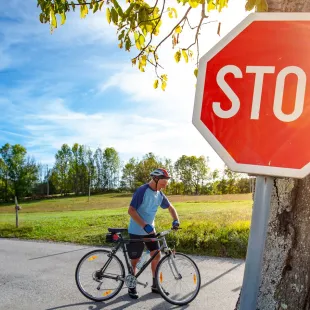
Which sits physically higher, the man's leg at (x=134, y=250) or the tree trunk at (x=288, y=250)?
the tree trunk at (x=288, y=250)

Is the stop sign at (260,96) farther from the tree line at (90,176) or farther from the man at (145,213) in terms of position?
the tree line at (90,176)

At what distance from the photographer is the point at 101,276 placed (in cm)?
588

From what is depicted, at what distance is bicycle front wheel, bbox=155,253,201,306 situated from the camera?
18.6ft

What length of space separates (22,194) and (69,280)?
80.8 meters

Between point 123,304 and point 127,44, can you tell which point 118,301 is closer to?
point 123,304

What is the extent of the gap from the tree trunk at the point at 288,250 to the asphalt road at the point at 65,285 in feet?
13.8

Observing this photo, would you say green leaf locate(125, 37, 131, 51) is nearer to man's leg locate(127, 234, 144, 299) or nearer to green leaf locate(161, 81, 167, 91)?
green leaf locate(161, 81, 167, 91)

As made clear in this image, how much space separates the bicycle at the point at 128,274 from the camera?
5.68m

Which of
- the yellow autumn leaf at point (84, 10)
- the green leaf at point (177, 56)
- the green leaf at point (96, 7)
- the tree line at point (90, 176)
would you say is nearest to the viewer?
the green leaf at point (96, 7)

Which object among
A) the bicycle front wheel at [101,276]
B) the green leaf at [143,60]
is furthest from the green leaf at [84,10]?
the bicycle front wheel at [101,276]

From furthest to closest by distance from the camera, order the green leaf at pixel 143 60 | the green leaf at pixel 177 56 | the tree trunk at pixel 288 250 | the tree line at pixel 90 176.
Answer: the tree line at pixel 90 176, the green leaf at pixel 143 60, the green leaf at pixel 177 56, the tree trunk at pixel 288 250

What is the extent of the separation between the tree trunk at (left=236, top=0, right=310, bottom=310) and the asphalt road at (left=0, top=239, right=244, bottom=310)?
4197mm

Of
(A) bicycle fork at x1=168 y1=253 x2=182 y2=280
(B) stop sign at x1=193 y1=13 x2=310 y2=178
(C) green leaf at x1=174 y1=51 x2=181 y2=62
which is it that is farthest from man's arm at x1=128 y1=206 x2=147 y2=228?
(B) stop sign at x1=193 y1=13 x2=310 y2=178

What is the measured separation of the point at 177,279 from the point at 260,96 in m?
5.04
